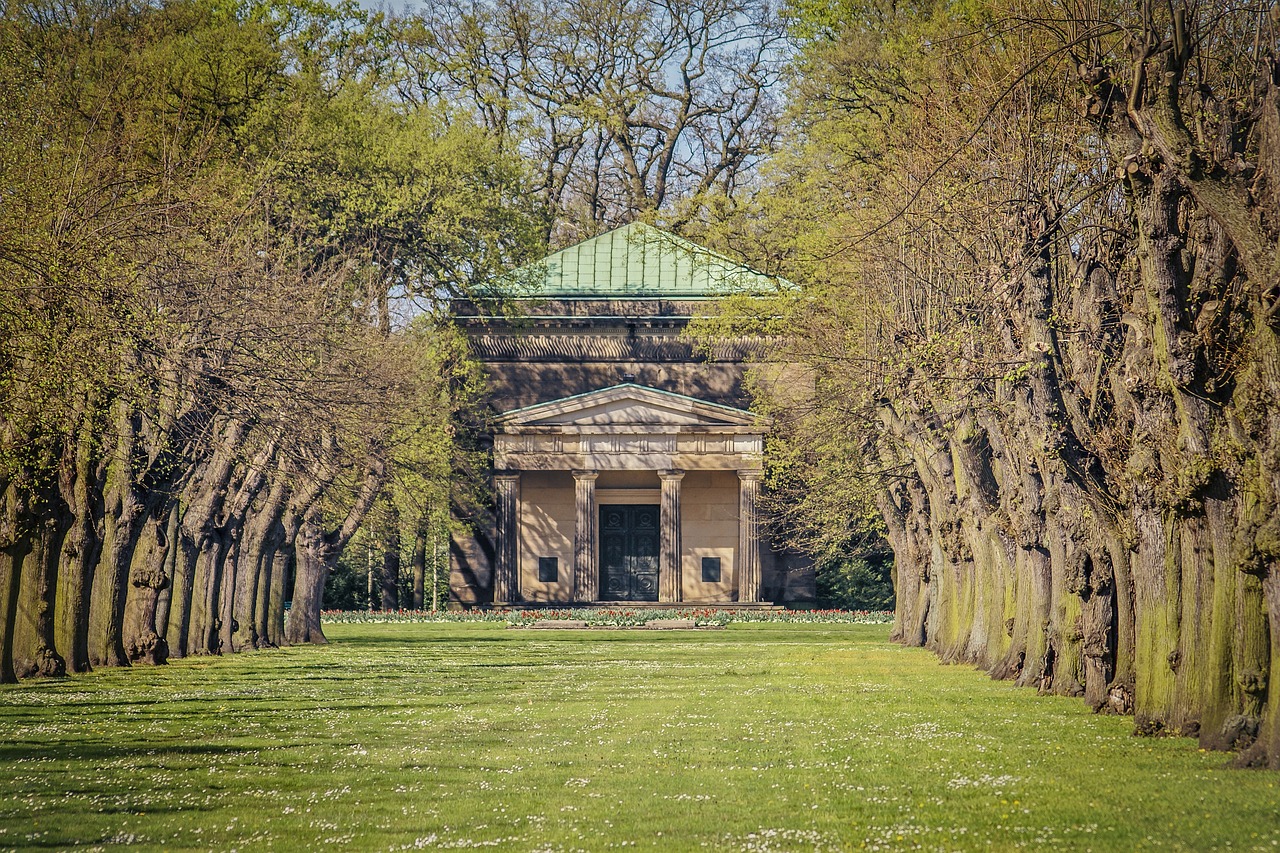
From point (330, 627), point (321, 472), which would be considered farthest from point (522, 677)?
point (330, 627)

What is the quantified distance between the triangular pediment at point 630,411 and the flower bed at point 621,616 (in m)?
7.94

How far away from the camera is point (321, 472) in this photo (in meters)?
32.7

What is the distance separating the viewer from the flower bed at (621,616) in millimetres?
52375

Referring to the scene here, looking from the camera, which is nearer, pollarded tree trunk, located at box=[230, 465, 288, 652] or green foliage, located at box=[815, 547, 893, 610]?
pollarded tree trunk, located at box=[230, 465, 288, 652]

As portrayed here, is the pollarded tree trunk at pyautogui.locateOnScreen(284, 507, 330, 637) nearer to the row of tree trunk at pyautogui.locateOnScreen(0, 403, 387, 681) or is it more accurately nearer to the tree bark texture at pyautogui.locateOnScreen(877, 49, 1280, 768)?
the row of tree trunk at pyautogui.locateOnScreen(0, 403, 387, 681)

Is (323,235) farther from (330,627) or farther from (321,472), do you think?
(330,627)

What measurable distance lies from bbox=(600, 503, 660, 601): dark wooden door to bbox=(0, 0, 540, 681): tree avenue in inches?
746

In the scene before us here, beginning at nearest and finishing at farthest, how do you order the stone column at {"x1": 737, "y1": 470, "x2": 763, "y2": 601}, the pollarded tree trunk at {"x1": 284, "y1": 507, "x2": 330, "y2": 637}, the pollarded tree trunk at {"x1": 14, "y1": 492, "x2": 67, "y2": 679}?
the pollarded tree trunk at {"x1": 14, "y1": 492, "x2": 67, "y2": 679}
the pollarded tree trunk at {"x1": 284, "y1": 507, "x2": 330, "y2": 637}
the stone column at {"x1": 737, "y1": 470, "x2": 763, "y2": 601}

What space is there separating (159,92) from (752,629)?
27083 mm

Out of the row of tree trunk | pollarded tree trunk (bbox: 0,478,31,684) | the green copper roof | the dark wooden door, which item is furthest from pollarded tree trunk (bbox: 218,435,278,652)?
the green copper roof

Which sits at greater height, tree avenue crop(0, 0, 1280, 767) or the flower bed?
tree avenue crop(0, 0, 1280, 767)

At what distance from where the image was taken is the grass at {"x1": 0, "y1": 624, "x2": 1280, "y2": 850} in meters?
10.5

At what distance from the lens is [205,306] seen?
23.5 meters

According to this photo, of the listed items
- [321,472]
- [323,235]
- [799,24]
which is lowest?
[321,472]
